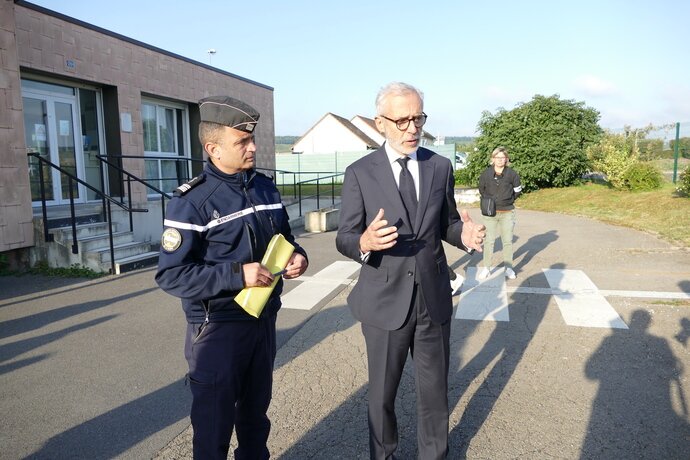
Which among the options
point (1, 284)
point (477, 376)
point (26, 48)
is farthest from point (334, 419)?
point (26, 48)

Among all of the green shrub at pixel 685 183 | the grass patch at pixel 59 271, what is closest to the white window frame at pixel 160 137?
the grass patch at pixel 59 271

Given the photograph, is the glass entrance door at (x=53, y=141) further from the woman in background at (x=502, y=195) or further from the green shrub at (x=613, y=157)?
the green shrub at (x=613, y=157)

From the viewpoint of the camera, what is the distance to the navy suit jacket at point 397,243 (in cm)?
266

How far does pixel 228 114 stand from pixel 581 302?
5777mm

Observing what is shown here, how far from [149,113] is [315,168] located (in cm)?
2925

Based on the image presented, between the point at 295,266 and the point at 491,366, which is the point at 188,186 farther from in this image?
the point at 491,366

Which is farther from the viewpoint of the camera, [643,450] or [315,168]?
[315,168]

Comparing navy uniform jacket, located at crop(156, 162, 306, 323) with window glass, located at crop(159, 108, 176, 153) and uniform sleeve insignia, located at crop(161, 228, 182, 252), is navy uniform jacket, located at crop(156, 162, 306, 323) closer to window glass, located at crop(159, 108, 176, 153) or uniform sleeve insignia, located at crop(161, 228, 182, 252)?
uniform sleeve insignia, located at crop(161, 228, 182, 252)

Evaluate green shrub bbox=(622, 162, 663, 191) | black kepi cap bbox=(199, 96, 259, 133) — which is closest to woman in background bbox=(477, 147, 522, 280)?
black kepi cap bbox=(199, 96, 259, 133)

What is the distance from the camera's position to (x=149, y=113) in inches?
539

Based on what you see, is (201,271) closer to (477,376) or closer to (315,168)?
(477,376)

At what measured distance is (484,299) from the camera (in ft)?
22.0

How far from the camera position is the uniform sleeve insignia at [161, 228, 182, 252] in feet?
7.06

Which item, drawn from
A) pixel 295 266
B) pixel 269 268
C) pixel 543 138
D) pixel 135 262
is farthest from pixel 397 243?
pixel 543 138
